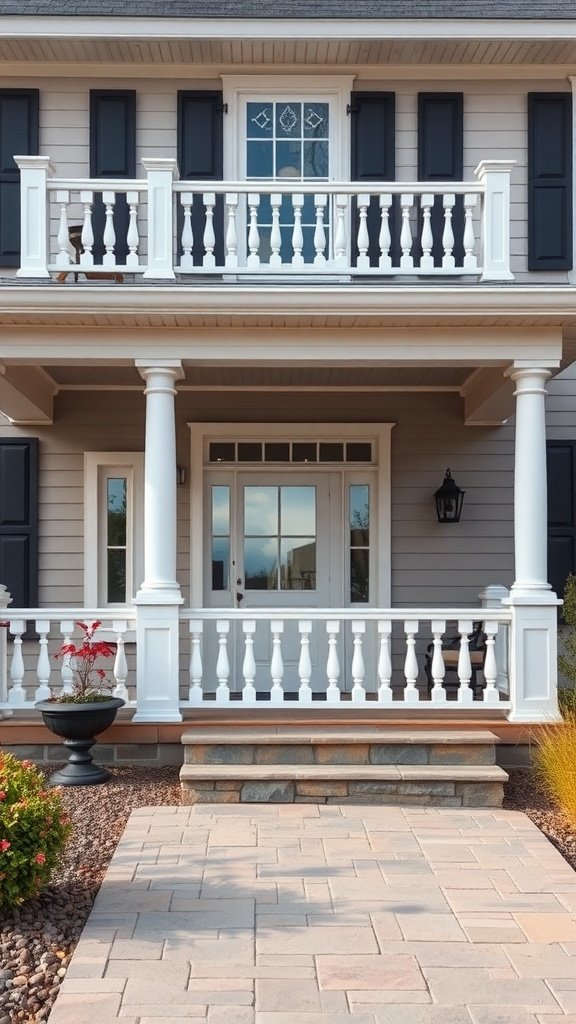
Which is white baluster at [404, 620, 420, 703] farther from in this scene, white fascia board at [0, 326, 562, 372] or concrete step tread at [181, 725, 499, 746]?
white fascia board at [0, 326, 562, 372]

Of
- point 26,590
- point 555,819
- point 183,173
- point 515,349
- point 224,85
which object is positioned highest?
point 224,85

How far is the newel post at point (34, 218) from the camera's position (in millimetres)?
6094

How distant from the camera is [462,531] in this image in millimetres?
7988

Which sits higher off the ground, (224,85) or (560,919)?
(224,85)

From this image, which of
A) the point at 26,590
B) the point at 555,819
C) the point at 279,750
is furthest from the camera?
the point at 26,590

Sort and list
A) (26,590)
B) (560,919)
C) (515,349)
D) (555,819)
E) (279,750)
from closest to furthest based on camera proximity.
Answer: (560,919)
(555,819)
(279,750)
(515,349)
(26,590)

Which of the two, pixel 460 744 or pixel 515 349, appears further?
pixel 515 349

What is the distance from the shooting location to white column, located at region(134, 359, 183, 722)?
6000 mm

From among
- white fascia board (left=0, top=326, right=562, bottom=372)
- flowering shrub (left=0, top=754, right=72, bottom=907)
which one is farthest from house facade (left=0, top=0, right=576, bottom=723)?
flowering shrub (left=0, top=754, right=72, bottom=907)

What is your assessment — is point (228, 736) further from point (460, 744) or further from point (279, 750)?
point (460, 744)

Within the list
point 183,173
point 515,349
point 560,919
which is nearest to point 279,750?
point 560,919

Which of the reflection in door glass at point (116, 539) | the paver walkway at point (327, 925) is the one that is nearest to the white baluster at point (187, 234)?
the reflection in door glass at point (116, 539)

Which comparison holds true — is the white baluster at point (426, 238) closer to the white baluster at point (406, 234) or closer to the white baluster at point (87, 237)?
the white baluster at point (406, 234)

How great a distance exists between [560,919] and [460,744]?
1.92m
